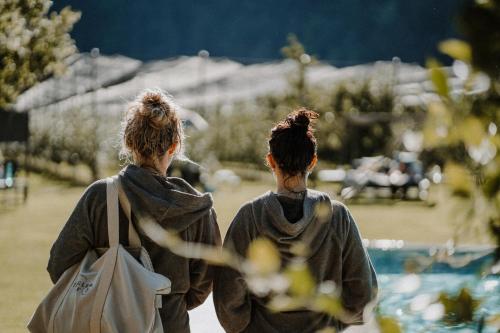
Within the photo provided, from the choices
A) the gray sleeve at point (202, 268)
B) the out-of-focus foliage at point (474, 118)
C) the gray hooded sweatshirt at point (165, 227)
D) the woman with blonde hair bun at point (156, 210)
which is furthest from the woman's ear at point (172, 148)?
the out-of-focus foliage at point (474, 118)

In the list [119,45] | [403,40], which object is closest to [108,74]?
[119,45]

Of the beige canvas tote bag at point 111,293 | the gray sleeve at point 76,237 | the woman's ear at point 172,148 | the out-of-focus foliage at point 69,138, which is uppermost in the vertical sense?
the woman's ear at point 172,148

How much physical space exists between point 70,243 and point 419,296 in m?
1.97

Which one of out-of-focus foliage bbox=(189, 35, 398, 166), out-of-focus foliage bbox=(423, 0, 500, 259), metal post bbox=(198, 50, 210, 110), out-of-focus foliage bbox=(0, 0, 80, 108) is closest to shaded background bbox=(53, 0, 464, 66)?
metal post bbox=(198, 50, 210, 110)

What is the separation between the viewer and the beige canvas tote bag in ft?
8.44

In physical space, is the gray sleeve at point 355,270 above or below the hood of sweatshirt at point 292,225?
below

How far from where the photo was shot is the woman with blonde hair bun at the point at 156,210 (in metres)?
2.65

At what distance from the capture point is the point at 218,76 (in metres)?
26.7

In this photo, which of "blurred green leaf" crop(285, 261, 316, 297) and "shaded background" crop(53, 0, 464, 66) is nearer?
"blurred green leaf" crop(285, 261, 316, 297)

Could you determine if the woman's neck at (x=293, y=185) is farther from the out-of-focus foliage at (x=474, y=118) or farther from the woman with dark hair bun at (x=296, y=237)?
the out-of-focus foliage at (x=474, y=118)

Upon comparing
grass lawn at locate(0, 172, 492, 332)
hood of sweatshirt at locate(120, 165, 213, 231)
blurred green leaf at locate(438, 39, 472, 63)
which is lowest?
grass lawn at locate(0, 172, 492, 332)

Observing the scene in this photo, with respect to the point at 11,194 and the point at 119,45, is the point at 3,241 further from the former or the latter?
the point at 119,45

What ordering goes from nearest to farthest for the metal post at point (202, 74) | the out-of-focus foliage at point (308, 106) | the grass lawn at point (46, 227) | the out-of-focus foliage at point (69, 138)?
the grass lawn at point (46, 227)
the out-of-focus foliage at point (69, 138)
the out-of-focus foliage at point (308, 106)
the metal post at point (202, 74)

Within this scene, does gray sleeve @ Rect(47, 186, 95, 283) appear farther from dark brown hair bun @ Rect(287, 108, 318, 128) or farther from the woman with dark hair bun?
dark brown hair bun @ Rect(287, 108, 318, 128)
